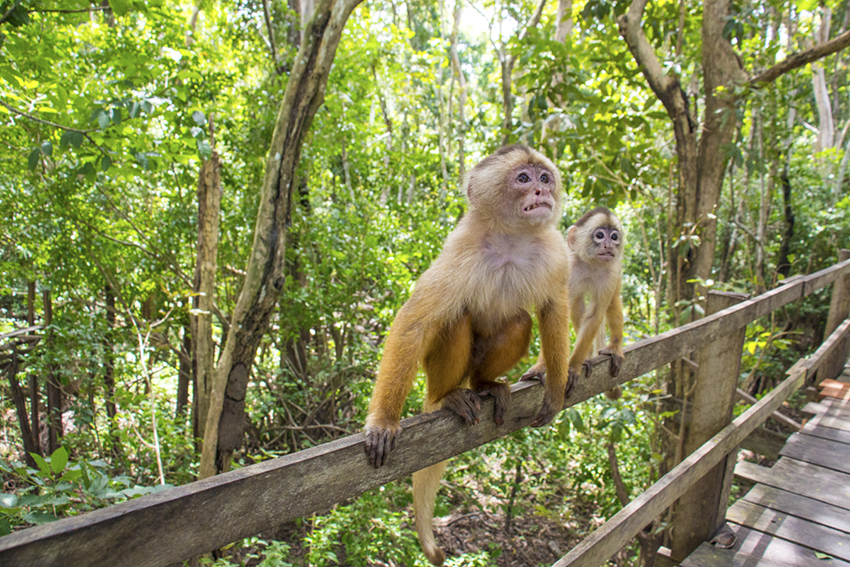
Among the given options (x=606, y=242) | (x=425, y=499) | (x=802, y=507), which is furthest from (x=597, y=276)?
Answer: (x=425, y=499)

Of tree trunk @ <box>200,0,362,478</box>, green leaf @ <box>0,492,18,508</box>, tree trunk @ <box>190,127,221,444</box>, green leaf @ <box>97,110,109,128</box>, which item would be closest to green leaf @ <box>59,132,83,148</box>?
green leaf @ <box>97,110,109,128</box>

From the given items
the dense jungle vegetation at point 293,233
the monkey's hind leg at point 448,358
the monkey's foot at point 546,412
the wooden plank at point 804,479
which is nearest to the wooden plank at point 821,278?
the dense jungle vegetation at point 293,233

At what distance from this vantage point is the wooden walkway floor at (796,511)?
2713 mm

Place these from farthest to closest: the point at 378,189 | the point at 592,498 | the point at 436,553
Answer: the point at 592,498
the point at 378,189
the point at 436,553

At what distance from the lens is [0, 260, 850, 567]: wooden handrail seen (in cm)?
84

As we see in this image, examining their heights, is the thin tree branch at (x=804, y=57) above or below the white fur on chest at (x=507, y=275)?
above

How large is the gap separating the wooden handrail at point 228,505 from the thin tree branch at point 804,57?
4.15 m

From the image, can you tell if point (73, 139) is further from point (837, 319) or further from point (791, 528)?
point (837, 319)

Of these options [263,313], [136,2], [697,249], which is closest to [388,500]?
[263,313]

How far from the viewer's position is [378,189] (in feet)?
18.3

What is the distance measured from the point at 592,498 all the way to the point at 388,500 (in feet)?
8.62

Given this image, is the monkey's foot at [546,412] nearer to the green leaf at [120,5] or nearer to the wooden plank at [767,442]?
the green leaf at [120,5]

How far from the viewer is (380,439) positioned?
4.84 ft

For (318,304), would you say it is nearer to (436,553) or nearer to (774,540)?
(436,553)
